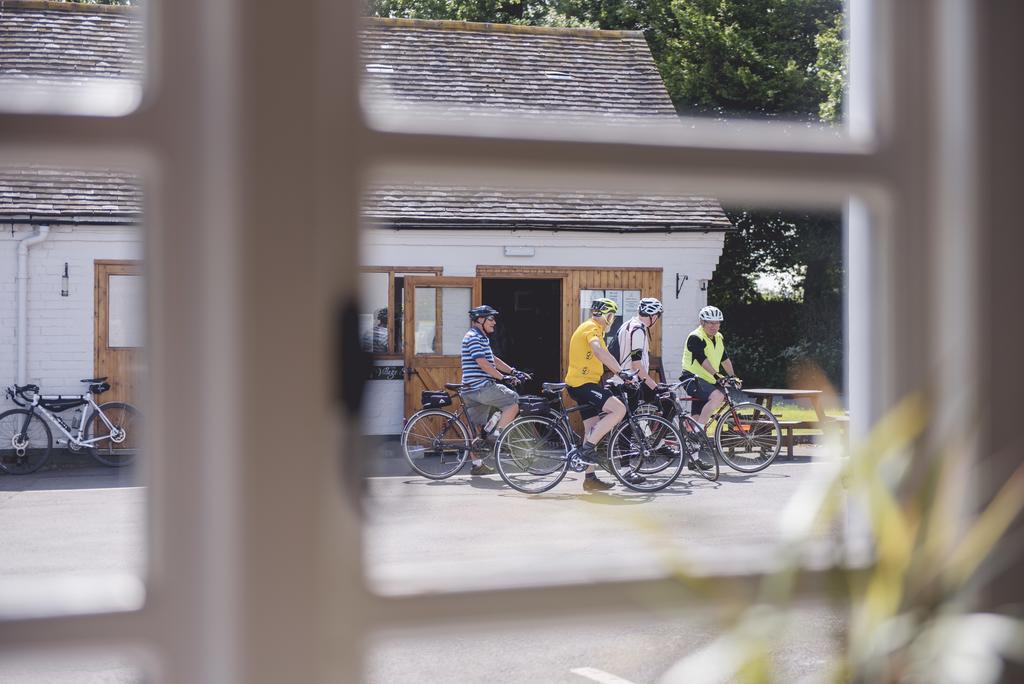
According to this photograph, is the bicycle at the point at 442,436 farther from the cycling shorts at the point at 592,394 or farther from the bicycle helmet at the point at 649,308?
the bicycle helmet at the point at 649,308

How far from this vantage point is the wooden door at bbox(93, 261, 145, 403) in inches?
350

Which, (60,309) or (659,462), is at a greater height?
(60,309)

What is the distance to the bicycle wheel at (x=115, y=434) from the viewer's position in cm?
790

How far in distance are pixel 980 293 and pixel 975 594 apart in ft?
A: 0.78

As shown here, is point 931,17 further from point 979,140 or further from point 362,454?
point 362,454

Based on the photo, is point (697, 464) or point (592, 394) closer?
point (592, 394)

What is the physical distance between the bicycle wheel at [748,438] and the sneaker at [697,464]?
12 cm

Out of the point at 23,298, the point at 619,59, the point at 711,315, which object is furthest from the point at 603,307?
the point at 619,59

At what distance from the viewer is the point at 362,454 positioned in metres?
0.68

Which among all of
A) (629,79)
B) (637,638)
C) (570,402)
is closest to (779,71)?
(629,79)

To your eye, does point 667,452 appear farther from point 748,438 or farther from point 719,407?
point 748,438

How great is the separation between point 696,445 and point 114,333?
16.7 feet

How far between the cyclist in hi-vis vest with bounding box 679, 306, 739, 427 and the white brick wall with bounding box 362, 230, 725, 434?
2623 millimetres

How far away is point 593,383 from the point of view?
6520mm
